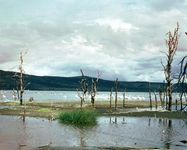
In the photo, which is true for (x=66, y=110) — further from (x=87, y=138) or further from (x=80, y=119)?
(x=87, y=138)

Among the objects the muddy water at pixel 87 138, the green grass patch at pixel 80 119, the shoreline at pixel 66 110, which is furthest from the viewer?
the shoreline at pixel 66 110

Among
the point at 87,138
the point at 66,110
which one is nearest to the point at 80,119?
the point at 87,138

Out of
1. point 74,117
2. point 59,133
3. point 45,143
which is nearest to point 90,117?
point 74,117

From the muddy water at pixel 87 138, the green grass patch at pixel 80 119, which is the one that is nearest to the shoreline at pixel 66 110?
the green grass patch at pixel 80 119

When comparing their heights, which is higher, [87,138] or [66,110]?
[66,110]

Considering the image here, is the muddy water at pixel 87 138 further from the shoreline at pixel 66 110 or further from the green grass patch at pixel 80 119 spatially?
the shoreline at pixel 66 110

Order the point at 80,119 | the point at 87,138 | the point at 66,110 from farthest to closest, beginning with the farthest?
the point at 66,110 < the point at 80,119 < the point at 87,138

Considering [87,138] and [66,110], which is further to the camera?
[66,110]

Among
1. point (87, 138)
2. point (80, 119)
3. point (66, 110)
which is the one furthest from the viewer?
point (66, 110)

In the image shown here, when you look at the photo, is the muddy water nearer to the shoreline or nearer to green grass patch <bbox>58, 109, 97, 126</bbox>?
green grass patch <bbox>58, 109, 97, 126</bbox>

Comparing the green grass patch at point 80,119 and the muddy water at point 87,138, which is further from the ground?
the green grass patch at point 80,119

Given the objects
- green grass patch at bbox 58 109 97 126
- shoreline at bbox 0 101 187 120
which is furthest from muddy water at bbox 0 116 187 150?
shoreline at bbox 0 101 187 120

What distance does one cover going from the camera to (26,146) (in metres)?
30.2

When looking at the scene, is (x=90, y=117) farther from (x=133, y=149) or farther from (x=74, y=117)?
(x=133, y=149)
